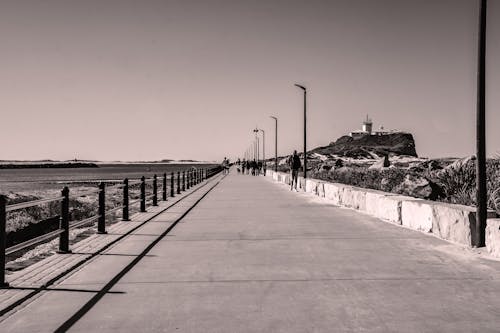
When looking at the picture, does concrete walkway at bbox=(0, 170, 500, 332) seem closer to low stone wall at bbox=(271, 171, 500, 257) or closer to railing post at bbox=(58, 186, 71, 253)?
low stone wall at bbox=(271, 171, 500, 257)

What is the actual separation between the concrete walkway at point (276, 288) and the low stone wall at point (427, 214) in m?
0.38

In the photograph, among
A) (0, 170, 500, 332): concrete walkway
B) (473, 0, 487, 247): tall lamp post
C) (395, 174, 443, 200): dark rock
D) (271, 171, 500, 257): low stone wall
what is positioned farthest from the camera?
(395, 174, 443, 200): dark rock

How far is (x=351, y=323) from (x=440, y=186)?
1682 centimetres

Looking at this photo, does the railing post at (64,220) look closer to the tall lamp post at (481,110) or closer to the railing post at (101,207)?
the railing post at (101,207)

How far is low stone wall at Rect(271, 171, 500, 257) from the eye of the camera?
31.3 feet

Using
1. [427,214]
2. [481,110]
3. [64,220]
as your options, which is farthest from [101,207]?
[481,110]

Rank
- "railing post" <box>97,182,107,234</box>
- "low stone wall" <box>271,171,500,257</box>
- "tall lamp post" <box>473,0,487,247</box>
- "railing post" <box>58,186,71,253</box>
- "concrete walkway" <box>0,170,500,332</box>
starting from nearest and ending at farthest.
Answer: "concrete walkway" <box>0,170,500,332</box>, "railing post" <box>58,186,71,253</box>, "low stone wall" <box>271,171,500,257</box>, "tall lamp post" <box>473,0,487,247</box>, "railing post" <box>97,182,107,234</box>

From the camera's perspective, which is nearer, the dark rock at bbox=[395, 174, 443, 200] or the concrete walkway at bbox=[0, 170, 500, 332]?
the concrete walkway at bbox=[0, 170, 500, 332]

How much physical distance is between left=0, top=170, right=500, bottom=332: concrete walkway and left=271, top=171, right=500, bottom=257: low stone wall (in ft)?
1.25

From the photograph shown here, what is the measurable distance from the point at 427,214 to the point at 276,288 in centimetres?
571

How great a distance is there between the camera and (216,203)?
68.6 ft

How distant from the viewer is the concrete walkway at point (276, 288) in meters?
5.28

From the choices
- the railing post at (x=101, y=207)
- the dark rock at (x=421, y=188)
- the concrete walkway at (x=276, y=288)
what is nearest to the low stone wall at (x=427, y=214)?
the concrete walkway at (x=276, y=288)

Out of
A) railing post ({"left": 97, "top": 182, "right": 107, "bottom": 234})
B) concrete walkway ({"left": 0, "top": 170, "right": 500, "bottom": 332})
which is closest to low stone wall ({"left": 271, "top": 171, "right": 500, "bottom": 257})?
concrete walkway ({"left": 0, "top": 170, "right": 500, "bottom": 332})
